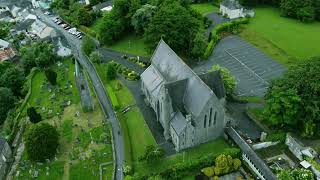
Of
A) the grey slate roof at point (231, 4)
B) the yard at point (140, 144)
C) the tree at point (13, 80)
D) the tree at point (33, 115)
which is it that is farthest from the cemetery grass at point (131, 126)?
the grey slate roof at point (231, 4)

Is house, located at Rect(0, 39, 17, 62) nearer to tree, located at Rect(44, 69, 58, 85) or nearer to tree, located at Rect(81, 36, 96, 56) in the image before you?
tree, located at Rect(81, 36, 96, 56)

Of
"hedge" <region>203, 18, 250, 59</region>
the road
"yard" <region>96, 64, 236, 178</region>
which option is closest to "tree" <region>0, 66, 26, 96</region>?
the road

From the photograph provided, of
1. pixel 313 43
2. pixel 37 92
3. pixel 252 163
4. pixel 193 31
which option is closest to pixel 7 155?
pixel 37 92

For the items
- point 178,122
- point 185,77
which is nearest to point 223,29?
point 185,77

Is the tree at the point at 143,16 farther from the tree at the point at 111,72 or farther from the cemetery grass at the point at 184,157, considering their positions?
the cemetery grass at the point at 184,157

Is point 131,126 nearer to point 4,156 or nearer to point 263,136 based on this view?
point 4,156

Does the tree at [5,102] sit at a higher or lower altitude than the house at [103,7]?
lower
